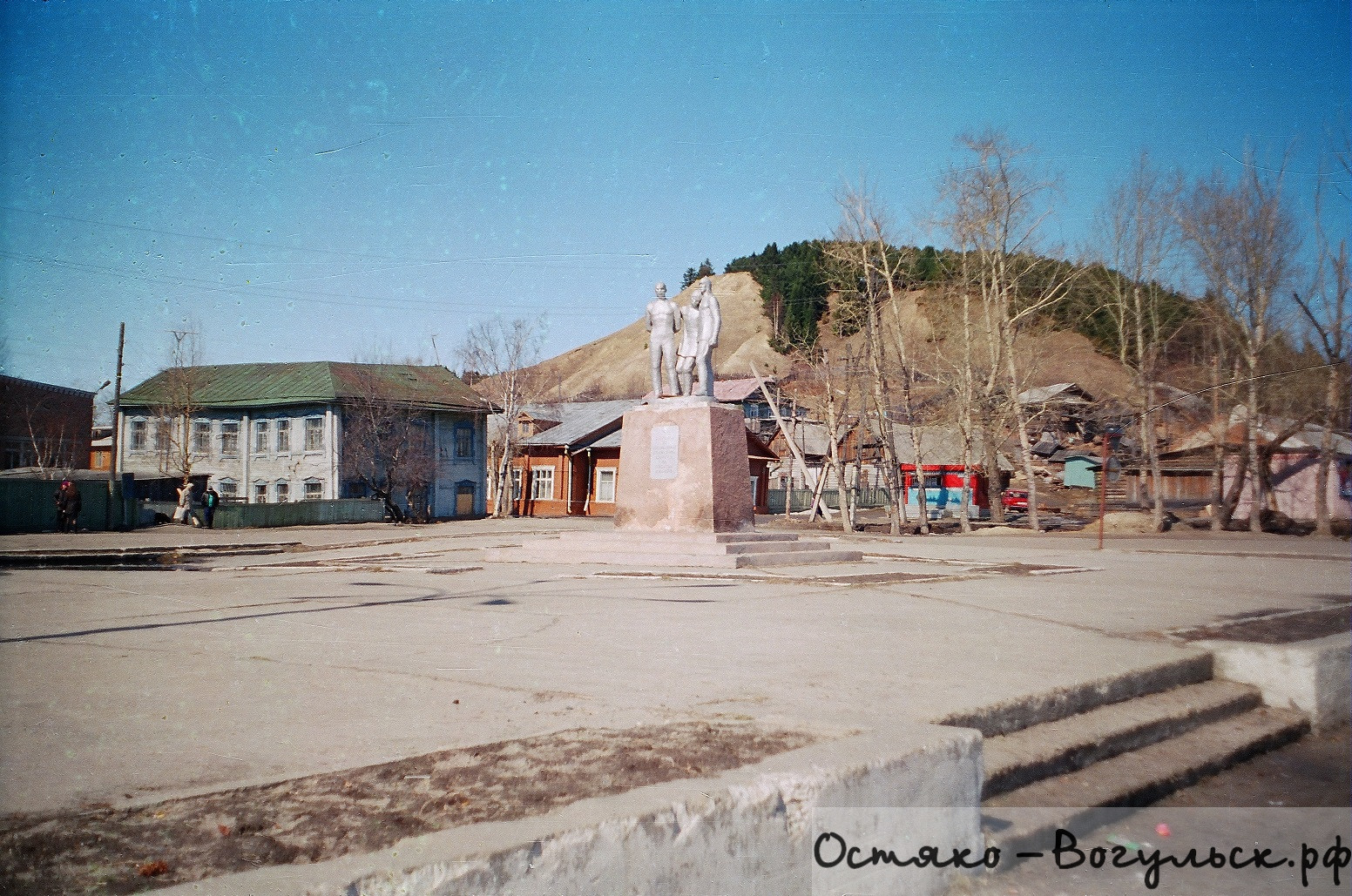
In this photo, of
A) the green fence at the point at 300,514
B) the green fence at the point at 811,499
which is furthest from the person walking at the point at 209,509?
the green fence at the point at 811,499

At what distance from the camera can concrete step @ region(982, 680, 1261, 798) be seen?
3.98 metres

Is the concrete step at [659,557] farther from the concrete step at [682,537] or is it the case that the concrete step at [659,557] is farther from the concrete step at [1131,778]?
the concrete step at [1131,778]

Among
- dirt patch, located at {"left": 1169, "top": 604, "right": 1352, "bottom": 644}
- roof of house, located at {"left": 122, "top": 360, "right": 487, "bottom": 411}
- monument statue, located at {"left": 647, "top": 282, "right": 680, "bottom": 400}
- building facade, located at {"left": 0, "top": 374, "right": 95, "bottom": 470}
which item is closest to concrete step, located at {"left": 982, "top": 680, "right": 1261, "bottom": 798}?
dirt patch, located at {"left": 1169, "top": 604, "right": 1352, "bottom": 644}

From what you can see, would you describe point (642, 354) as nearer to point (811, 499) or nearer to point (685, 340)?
point (811, 499)

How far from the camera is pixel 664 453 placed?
1504 centimetres

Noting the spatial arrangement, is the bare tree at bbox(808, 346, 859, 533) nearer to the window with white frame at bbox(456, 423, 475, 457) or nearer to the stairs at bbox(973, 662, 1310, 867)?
the window with white frame at bbox(456, 423, 475, 457)

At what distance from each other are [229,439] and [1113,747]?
49239 millimetres

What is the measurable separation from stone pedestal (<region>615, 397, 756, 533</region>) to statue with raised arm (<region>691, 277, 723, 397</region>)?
0.81m

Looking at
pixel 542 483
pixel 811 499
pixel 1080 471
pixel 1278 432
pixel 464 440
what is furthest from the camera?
pixel 1080 471

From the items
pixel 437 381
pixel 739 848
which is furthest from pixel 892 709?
pixel 437 381

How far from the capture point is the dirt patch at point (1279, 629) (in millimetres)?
6766

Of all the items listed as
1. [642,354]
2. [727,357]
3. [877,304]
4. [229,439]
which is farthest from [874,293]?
[642,354]

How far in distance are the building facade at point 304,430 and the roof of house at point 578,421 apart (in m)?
4.65

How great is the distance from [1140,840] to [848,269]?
2766 centimetres
